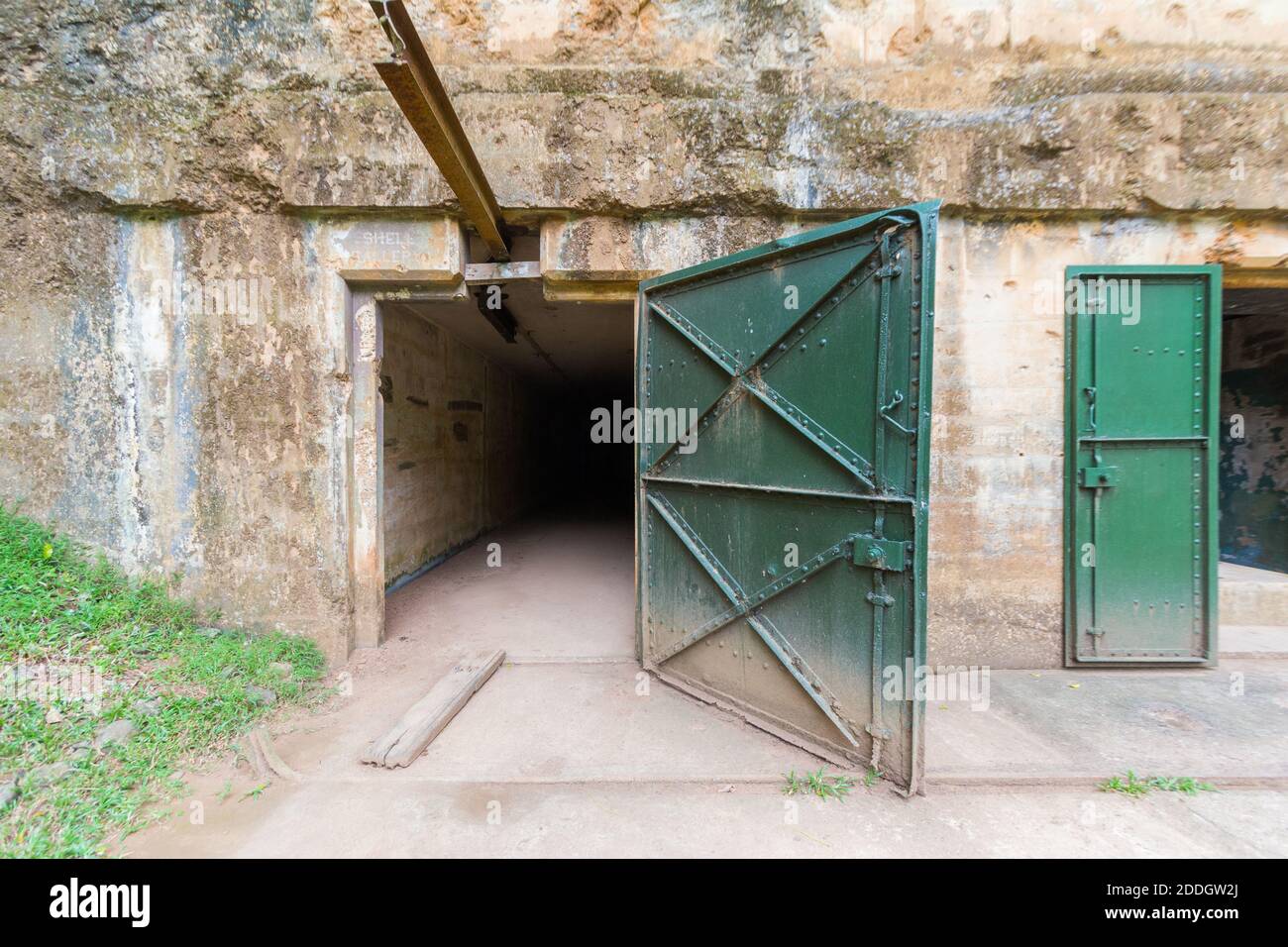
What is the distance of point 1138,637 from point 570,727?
4249mm

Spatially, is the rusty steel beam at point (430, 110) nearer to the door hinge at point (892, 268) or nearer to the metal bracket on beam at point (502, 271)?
the metal bracket on beam at point (502, 271)

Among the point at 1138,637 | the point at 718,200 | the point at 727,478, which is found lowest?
the point at 1138,637

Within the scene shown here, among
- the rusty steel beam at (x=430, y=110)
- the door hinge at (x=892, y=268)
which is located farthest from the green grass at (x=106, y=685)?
the door hinge at (x=892, y=268)

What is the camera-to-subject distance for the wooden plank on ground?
7.84 ft

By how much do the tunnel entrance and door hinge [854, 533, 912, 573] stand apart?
86.4 inches

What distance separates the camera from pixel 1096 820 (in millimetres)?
2041

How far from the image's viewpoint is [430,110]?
213 centimetres

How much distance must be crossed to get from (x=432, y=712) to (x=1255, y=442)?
8778mm

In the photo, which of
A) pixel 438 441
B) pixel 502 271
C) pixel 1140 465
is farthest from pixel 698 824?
pixel 438 441

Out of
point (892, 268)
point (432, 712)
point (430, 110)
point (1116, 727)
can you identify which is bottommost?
point (1116, 727)

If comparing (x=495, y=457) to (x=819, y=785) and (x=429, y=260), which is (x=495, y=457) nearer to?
(x=429, y=260)
